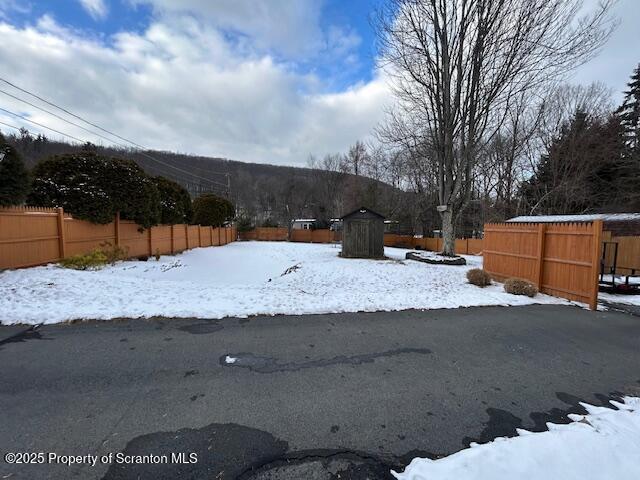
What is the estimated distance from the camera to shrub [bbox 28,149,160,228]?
998 cm

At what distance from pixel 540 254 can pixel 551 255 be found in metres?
0.28

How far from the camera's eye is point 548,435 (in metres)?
2.45

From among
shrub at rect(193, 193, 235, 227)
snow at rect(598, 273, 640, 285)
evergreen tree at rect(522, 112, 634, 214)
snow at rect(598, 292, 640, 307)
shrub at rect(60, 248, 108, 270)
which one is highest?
evergreen tree at rect(522, 112, 634, 214)

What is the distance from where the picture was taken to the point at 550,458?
7.16 ft

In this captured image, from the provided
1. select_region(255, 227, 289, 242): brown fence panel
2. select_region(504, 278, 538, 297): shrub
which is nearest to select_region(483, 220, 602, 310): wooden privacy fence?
select_region(504, 278, 538, 297): shrub

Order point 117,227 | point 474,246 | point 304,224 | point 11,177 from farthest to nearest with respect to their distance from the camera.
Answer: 1. point 304,224
2. point 474,246
3. point 117,227
4. point 11,177

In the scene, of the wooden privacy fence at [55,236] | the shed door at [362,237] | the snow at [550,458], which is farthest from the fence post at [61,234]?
the shed door at [362,237]

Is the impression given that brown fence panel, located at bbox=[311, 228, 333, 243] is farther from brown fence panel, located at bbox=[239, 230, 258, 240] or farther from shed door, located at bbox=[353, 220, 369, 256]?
shed door, located at bbox=[353, 220, 369, 256]

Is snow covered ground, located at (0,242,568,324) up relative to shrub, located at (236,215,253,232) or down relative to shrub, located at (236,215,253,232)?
down

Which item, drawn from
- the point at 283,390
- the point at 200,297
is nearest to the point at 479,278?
the point at 200,297

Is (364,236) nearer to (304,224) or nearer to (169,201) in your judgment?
(169,201)

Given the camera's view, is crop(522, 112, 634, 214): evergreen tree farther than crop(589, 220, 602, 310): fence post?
Yes

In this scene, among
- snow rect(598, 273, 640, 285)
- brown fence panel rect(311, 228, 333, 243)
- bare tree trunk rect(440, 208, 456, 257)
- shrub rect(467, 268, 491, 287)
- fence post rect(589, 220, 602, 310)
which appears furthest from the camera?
brown fence panel rect(311, 228, 333, 243)

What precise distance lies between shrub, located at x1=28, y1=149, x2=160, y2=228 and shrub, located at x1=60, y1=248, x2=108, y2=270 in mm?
1958
